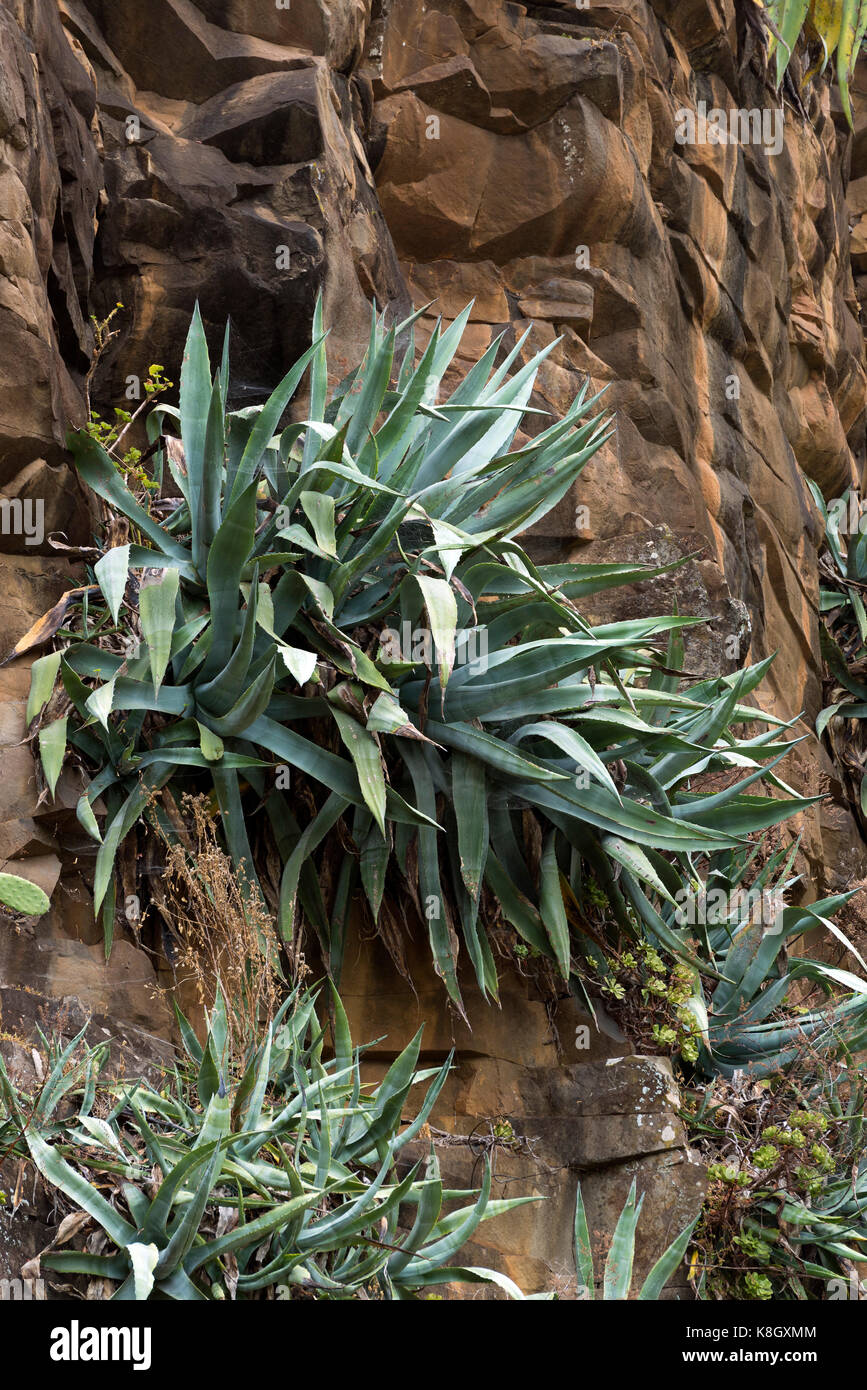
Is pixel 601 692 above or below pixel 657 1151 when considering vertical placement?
above

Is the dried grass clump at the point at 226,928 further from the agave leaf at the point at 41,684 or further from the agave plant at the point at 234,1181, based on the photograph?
the agave leaf at the point at 41,684

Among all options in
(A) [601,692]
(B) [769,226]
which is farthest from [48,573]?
(B) [769,226]

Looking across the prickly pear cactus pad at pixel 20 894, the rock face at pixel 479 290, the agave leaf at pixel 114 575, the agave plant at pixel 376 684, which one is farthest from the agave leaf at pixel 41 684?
the prickly pear cactus pad at pixel 20 894

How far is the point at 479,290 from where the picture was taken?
6820 mm

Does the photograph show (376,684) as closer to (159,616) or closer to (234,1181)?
(159,616)

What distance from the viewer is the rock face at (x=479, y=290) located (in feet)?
14.0

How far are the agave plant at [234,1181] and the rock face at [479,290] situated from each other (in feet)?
0.68

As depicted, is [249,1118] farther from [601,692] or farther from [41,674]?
[601,692]

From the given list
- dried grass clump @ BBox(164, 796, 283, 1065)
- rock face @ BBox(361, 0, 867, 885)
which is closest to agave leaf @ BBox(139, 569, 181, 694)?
dried grass clump @ BBox(164, 796, 283, 1065)

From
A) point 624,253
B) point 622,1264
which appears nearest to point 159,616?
point 622,1264

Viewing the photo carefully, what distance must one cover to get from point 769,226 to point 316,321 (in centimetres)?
511

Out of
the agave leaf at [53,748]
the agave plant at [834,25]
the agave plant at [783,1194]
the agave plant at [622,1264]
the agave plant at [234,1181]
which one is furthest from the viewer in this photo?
the agave plant at [783,1194]

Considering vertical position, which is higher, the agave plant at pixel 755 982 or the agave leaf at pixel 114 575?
the agave leaf at pixel 114 575

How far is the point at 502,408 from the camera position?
4.19 m
